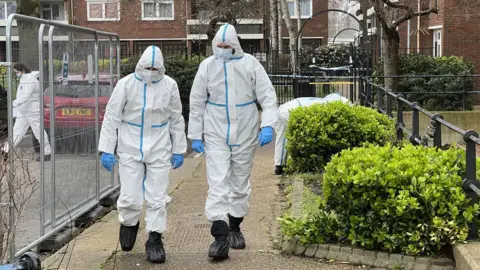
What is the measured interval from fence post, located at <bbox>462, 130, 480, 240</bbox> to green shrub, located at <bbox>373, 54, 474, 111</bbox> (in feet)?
35.9

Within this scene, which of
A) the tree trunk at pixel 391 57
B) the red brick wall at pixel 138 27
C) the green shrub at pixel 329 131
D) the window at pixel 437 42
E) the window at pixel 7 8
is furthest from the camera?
the red brick wall at pixel 138 27

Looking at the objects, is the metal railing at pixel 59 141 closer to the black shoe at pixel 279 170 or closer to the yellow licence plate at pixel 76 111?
the yellow licence plate at pixel 76 111

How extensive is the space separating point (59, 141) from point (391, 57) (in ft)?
35.7

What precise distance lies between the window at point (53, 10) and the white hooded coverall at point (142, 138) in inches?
1625

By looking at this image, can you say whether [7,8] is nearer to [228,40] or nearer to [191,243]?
[191,243]

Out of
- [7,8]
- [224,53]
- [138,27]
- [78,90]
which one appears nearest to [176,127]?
[224,53]

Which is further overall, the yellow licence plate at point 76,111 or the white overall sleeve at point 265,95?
the yellow licence plate at point 76,111

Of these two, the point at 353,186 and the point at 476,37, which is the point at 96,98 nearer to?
the point at 353,186

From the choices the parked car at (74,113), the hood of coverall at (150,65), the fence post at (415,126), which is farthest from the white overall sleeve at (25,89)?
the fence post at (415,126)

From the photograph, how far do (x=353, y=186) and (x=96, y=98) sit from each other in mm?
3665

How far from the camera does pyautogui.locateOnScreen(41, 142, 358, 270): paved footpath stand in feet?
17.4

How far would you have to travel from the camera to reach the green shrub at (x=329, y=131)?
8328 millimetres

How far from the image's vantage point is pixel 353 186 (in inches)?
196

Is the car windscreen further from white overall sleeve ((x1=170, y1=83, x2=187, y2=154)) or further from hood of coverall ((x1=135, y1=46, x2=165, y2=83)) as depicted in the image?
white overall sleeve ((x1=170, y1=83, x2=187, y2=154))
